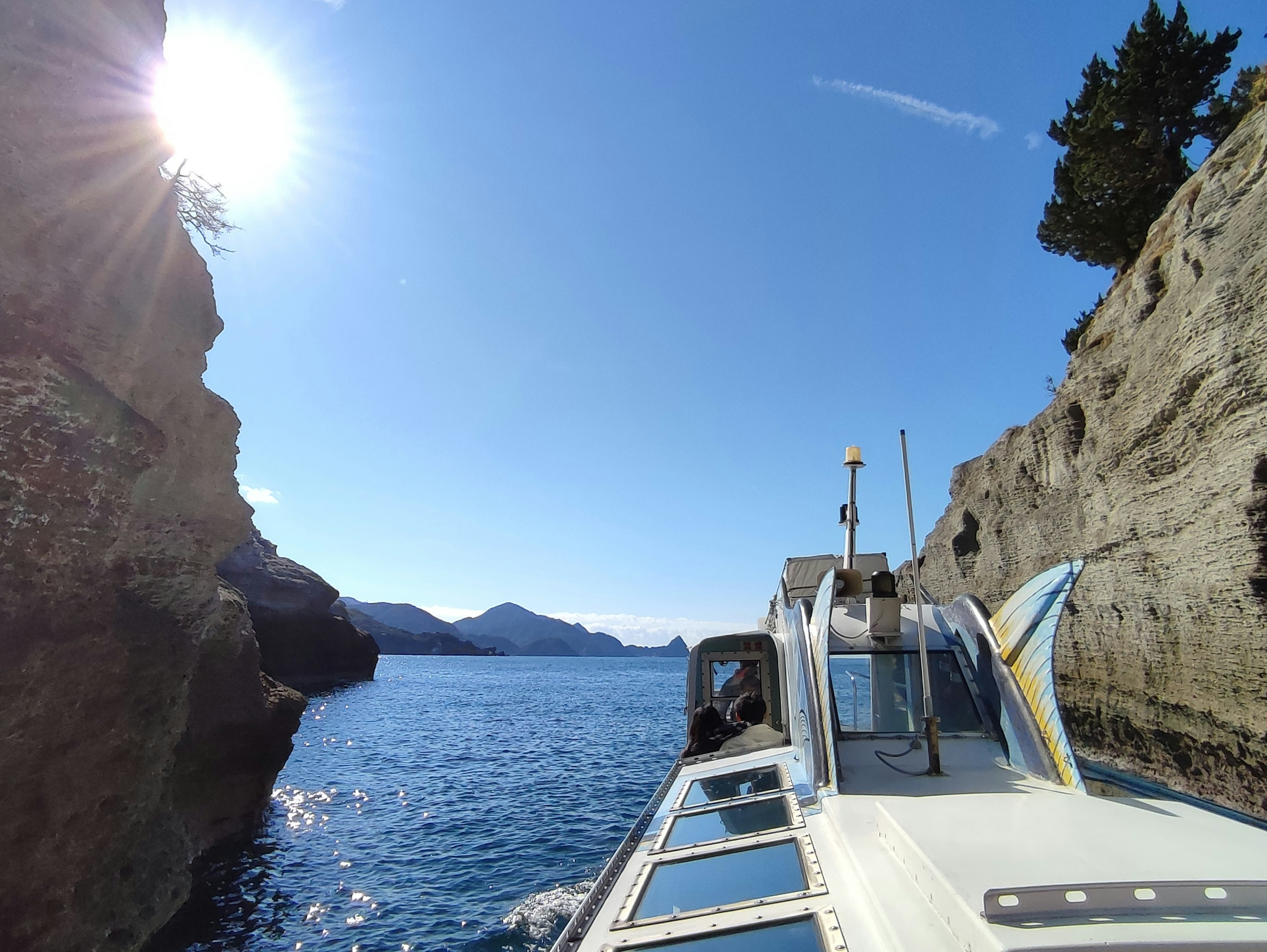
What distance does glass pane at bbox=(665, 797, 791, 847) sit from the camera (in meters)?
6.38

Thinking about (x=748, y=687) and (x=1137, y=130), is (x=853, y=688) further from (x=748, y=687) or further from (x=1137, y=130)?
(x=1137, y=130)

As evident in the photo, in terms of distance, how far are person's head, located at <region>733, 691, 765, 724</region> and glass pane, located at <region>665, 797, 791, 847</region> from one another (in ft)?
16.6

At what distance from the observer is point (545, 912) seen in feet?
36.1

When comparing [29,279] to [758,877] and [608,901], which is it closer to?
[608,901]

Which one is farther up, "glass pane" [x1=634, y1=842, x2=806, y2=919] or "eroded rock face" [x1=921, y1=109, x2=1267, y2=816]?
"eroded rock face" [x1=921, y1=109, x2=1267, y2=816]

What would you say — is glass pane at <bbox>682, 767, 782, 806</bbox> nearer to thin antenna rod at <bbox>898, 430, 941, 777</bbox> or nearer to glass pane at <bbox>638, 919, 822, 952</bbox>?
thin antenna rod at <bbox>898, 430, 941, 777</bbox>

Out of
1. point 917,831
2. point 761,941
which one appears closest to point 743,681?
point 917,831

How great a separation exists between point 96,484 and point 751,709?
426 inches

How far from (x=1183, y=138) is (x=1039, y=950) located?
3305 cm

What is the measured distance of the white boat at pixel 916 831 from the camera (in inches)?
133

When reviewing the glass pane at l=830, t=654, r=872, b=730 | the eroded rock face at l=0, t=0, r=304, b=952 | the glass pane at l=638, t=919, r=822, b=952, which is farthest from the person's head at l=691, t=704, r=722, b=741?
the eroded rock face at l=0, t=0, r=304, b=952

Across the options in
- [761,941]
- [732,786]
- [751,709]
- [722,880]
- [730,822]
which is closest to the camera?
[761,941]

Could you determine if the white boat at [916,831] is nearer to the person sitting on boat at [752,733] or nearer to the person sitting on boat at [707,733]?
the person sitting on boat at [752,733]

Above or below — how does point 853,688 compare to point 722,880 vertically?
above
